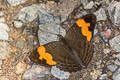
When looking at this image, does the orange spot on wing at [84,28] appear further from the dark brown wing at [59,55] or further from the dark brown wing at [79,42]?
the dark brown wing at [59,55]

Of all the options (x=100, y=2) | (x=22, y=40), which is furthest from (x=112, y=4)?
(x=22, y=40)

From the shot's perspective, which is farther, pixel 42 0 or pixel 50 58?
pixel 42 0

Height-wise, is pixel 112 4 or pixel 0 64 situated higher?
pixel 112 4

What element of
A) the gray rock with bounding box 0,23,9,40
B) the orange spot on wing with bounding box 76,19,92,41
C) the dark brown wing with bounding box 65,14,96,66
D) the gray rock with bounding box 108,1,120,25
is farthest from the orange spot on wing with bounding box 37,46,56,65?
the gray rock with bounding box 108,1,120,25

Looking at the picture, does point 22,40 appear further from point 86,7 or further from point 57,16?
point 86,7

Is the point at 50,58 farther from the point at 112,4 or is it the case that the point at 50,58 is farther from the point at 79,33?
the point at 112,4

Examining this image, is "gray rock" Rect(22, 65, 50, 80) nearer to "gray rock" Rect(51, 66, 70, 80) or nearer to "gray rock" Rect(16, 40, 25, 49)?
"gray rock" Rect(51, 66, 70, 80)

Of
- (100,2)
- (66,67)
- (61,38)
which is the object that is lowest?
(66,67)
